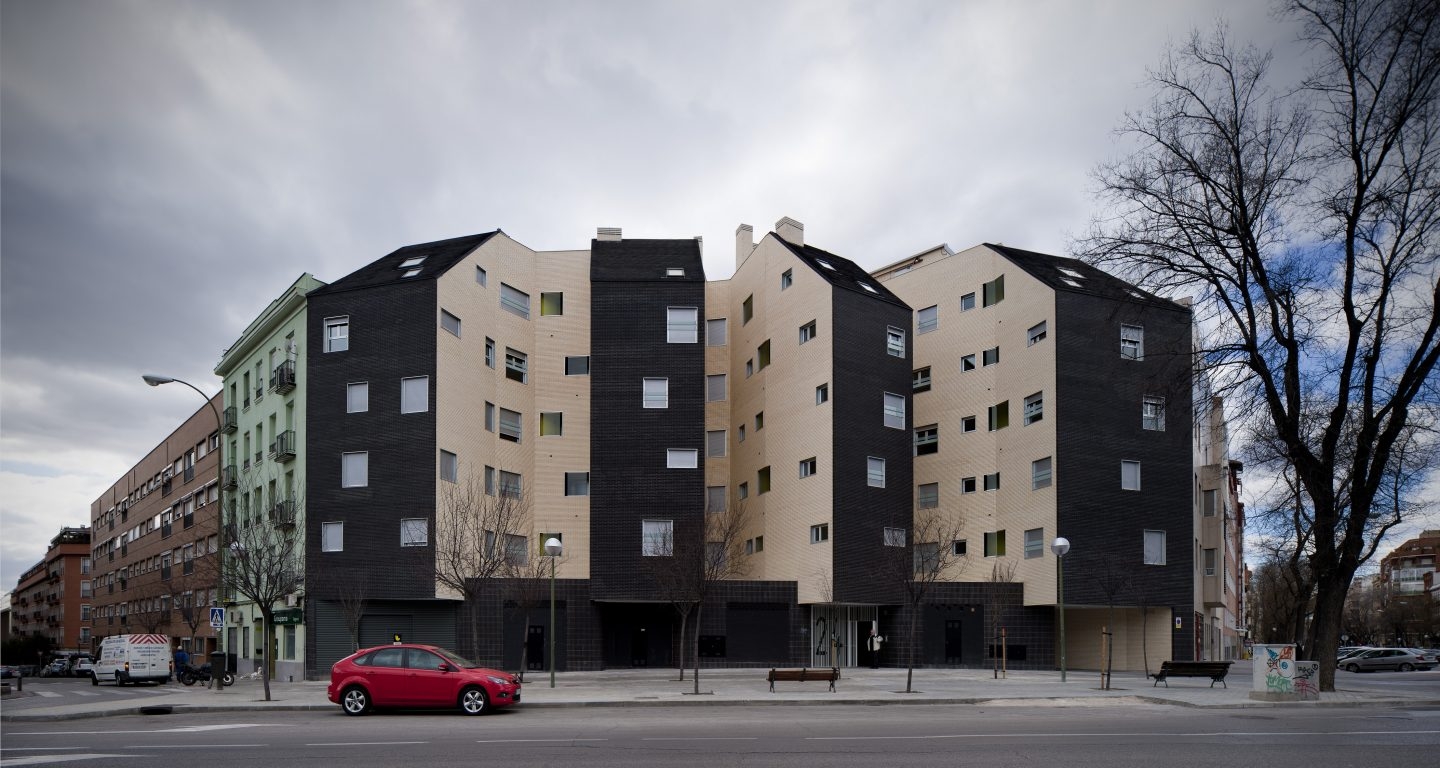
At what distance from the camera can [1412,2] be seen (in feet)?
76.2

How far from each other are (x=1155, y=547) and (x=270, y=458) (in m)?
38.0

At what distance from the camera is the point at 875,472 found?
154 feet

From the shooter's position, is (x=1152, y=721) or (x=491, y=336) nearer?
(x=1152, y=721)

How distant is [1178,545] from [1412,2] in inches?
1109

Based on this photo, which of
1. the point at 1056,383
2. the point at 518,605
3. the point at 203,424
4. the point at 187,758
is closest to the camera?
the point at 187,758

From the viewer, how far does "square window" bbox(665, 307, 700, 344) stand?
47875 mm

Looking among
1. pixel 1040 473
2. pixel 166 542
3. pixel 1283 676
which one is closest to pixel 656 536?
pixel 1040 473

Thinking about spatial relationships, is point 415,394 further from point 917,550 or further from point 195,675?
point 917,550

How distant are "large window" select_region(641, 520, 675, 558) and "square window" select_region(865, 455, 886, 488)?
839 cm

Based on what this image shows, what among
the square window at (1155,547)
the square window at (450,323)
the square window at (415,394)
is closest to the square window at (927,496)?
the square window at (1155,547)

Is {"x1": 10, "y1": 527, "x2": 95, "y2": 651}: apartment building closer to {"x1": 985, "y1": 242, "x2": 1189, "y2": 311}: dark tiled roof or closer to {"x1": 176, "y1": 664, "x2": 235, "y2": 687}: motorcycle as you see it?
{"x1": 176, "y1": 664, "x2": 235, "y2": 687}: motorcycle

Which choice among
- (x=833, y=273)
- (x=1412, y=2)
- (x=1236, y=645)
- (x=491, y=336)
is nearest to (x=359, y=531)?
(x=491, y=336)

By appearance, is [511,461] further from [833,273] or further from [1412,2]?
[1412,2]

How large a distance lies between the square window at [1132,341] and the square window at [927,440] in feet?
29.9
